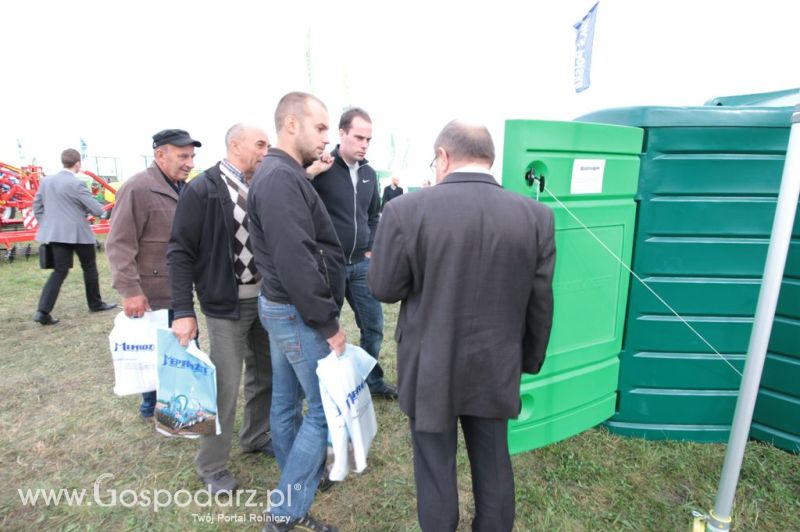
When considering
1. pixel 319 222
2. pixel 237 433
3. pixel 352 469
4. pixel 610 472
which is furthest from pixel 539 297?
pixel 237 433

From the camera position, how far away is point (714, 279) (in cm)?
260

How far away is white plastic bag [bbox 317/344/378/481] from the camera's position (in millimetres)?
1825

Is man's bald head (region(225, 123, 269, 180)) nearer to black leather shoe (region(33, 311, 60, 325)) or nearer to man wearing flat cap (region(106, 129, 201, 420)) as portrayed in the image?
man wearing flat cap (region(106, 129, 201, 420))

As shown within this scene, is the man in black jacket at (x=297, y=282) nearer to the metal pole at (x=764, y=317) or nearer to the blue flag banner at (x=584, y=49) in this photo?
the metal pole at (x=764, y=317)

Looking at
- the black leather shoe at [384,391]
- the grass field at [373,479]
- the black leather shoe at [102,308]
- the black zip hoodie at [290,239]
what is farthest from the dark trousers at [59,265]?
the black zip hoodie at [290,239]

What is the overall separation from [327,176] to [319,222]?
3.59 feet

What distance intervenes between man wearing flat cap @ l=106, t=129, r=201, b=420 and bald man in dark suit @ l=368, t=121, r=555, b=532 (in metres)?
1.69

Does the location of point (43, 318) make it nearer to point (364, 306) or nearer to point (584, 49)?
point (364, 306)

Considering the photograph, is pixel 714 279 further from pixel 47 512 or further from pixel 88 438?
pixel 88 438

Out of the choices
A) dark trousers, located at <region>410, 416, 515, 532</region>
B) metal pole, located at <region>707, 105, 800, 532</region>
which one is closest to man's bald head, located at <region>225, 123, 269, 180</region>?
dark trousers, located at <region>410, 416, 515, 532</region>

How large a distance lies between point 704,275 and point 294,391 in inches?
92.8

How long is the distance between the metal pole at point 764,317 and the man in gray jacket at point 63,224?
19.6 feet

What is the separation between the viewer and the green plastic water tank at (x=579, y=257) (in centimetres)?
212

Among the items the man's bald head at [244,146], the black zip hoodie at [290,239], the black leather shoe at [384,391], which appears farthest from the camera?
the black leather shoe at [384,391]
